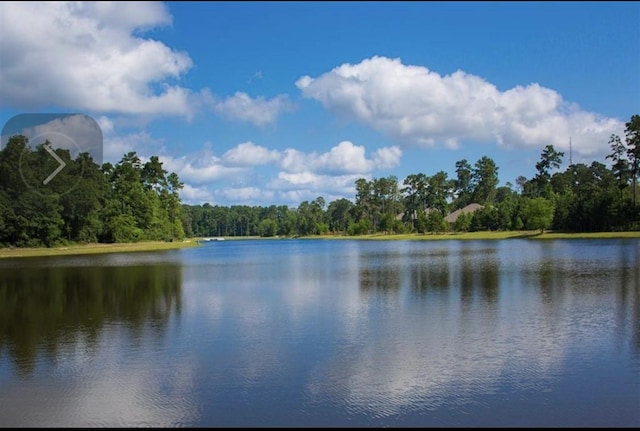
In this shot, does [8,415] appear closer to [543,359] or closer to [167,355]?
[167,355]

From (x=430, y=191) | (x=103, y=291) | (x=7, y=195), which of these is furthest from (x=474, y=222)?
(x=103, y=291)

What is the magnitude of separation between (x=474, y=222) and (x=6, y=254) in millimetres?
83444

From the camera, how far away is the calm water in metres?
10.4

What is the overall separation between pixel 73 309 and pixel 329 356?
13.9 metres

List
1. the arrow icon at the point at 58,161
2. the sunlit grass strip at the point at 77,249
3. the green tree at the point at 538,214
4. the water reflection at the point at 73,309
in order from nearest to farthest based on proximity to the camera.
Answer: the water reflection at the point at 73,309 → the sunlit grass strip at the point at 77,249 → the arrow icon at the point at 58,161 → the green tree at the point at 538,214

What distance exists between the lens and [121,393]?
11.8m

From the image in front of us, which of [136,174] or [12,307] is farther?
[136,174]

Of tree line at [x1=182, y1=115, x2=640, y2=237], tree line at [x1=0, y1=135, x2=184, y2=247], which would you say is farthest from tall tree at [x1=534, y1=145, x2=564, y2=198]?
tree line at [x1=0, y1=135, x2=184, y2=247]

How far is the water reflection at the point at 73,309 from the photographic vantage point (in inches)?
663

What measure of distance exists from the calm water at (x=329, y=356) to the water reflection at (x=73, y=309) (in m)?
0.12

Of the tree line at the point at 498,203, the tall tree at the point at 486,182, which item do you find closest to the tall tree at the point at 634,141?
the tree line at the point at 498,203

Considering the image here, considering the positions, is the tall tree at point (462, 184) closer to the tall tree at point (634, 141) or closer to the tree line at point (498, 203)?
the tree line at point (498, 203)

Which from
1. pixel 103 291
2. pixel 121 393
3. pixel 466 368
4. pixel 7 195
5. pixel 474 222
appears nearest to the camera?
pixel 121 393

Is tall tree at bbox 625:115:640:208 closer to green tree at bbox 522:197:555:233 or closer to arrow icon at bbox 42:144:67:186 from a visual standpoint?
green tree at bbox 522:197:555:233
